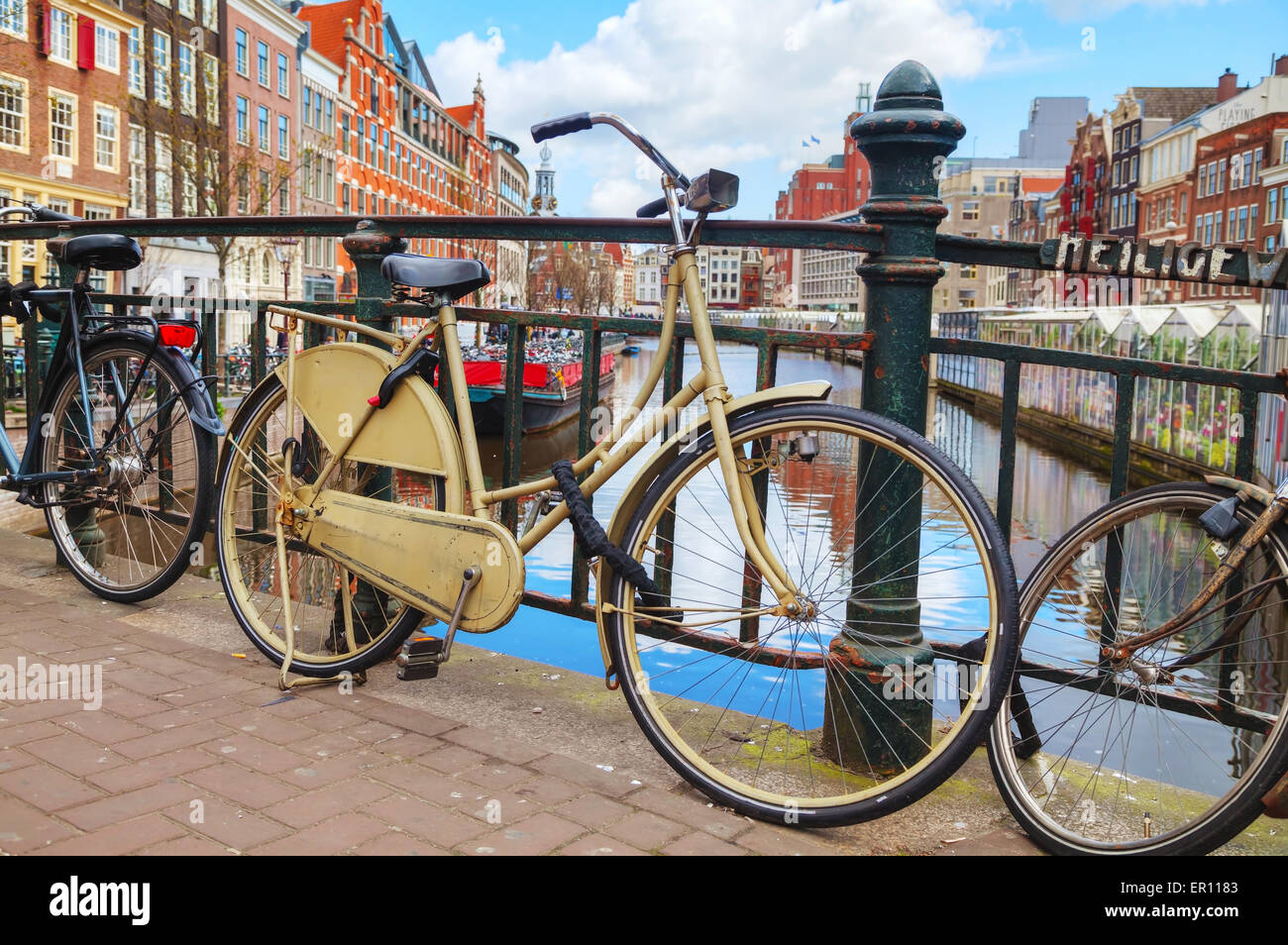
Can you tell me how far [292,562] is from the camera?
3465mm

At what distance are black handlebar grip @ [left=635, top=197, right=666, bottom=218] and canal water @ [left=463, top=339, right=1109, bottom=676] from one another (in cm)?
36

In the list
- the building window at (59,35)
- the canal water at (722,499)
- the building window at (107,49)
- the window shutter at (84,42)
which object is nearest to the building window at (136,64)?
the building window at (107,49)

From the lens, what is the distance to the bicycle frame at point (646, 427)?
Result: 250cm

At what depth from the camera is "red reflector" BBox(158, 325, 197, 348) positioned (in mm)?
3914

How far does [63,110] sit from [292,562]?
101ft

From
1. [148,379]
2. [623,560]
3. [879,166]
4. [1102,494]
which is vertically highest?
[879,166]

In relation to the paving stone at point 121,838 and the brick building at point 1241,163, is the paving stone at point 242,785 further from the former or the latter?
the brick building at point 1241,163

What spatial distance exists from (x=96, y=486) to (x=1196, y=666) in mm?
3734

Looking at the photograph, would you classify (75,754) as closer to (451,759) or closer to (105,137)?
(451,759)

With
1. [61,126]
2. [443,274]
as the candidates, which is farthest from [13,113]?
[443,274]

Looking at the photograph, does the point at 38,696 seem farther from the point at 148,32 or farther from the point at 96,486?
the point at 148,32

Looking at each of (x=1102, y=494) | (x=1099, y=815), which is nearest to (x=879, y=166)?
(x=1099, y=815)
